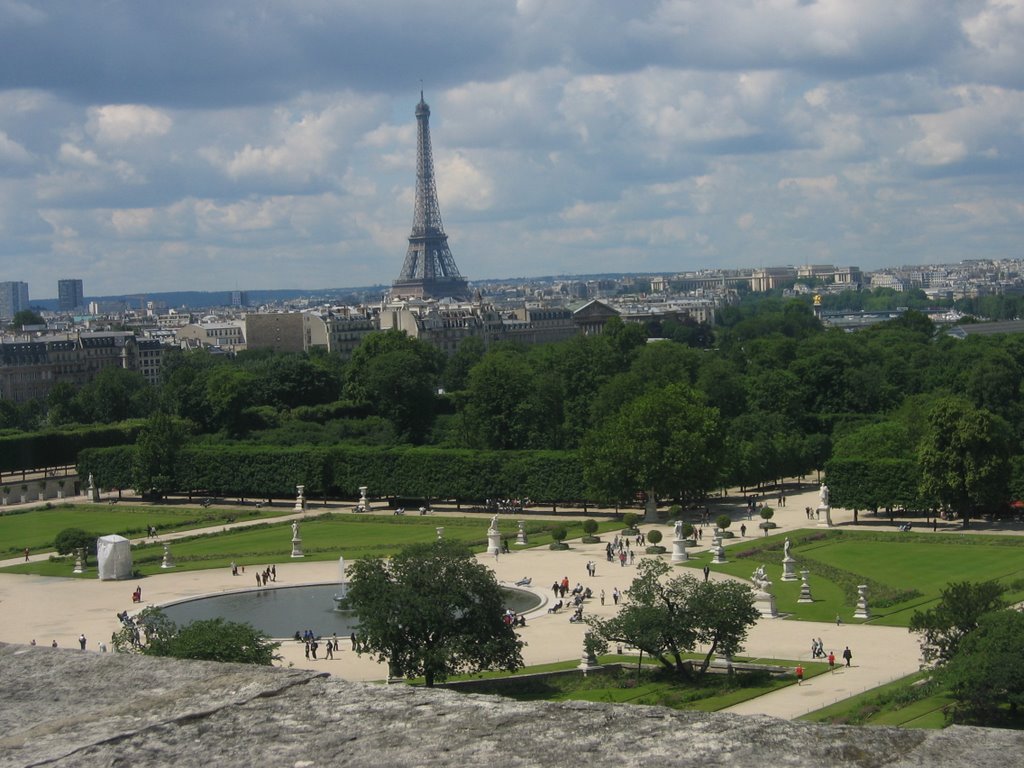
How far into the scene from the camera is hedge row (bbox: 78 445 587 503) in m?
69.7

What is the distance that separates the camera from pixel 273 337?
174375mm

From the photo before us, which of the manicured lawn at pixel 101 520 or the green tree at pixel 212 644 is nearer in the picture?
the green tree at pixel 212 644

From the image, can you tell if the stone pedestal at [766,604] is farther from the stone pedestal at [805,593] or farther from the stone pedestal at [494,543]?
the stone pedestal at [494,543]

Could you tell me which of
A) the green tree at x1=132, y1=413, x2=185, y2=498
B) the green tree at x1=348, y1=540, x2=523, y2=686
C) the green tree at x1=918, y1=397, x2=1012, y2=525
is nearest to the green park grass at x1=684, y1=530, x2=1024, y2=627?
the green tree at x1=918, y1=397, x2=1012, y2=525

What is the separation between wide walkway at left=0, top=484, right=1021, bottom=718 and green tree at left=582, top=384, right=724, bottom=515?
8.25 ft

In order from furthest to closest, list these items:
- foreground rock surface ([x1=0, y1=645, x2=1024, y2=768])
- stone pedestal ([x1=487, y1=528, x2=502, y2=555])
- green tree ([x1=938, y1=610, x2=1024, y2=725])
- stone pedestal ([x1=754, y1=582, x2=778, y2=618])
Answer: stone pedestal ([x1=487, y1=528, x2=502, y2=555]) < stone pedestal ([x1=754, y1=582, x2=778, y2=618]) < green tree ([x1=938, y1=610, x2=1024, y2=725]) < foreground rock surface ([x1=0, y1=645, x2=1024, y2=768])

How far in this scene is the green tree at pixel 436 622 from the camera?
32688mm

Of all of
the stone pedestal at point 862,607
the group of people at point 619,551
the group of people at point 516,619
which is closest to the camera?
the stone pedestal at point 862,607

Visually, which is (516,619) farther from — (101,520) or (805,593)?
(101,520)

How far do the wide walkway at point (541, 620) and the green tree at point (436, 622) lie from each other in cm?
171

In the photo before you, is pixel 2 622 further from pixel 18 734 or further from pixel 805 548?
pixel 18 734

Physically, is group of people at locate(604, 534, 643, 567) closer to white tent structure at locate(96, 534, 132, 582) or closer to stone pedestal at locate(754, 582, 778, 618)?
stone pedestal at locate(754, 582, 778, 618)

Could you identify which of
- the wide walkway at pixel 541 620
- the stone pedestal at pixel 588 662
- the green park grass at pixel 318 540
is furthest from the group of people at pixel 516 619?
the green park grass at pixel 318 540

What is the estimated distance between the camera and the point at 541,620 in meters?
42.4
